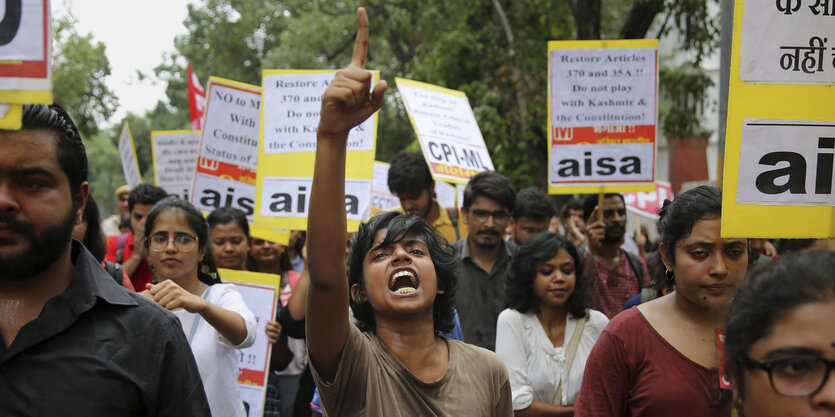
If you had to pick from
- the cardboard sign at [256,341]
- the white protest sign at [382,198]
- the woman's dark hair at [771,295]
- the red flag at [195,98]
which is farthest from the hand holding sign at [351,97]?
the red flag at [195,98]

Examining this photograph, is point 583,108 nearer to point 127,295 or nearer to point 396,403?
point 396,403

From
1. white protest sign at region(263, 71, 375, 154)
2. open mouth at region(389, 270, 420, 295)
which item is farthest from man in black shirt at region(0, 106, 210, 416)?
white protest sign at region(263, 71, 375, 154)

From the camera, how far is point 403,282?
308 cm

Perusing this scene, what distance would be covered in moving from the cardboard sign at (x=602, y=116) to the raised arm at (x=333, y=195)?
13.3 ft

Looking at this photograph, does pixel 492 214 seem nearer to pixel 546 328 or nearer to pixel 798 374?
pixel 546 328

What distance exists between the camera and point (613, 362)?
285 centimetres

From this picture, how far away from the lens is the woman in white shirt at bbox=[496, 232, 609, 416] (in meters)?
4.30

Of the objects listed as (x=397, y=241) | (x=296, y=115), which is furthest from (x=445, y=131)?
(x=397, y=241)

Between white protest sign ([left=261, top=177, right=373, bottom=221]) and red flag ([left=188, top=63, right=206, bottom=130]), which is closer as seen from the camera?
white protest sign ([left=261, top=177, right=373, bottom=221])

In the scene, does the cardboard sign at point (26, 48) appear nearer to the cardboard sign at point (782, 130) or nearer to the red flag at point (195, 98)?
the cardboard sign at point (782, 130)

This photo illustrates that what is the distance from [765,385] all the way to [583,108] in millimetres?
4927

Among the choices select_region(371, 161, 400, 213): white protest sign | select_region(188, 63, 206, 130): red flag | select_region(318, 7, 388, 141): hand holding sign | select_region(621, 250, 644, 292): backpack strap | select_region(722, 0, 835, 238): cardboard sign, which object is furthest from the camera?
select_region(188, 63, 206, 130): red flag

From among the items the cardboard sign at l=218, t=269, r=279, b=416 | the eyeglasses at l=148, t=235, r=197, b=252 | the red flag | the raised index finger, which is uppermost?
the red flag

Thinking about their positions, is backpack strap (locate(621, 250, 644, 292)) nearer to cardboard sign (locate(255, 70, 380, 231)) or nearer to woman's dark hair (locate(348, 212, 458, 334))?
cardboard sign (locate(255, 70, 380, 231))
